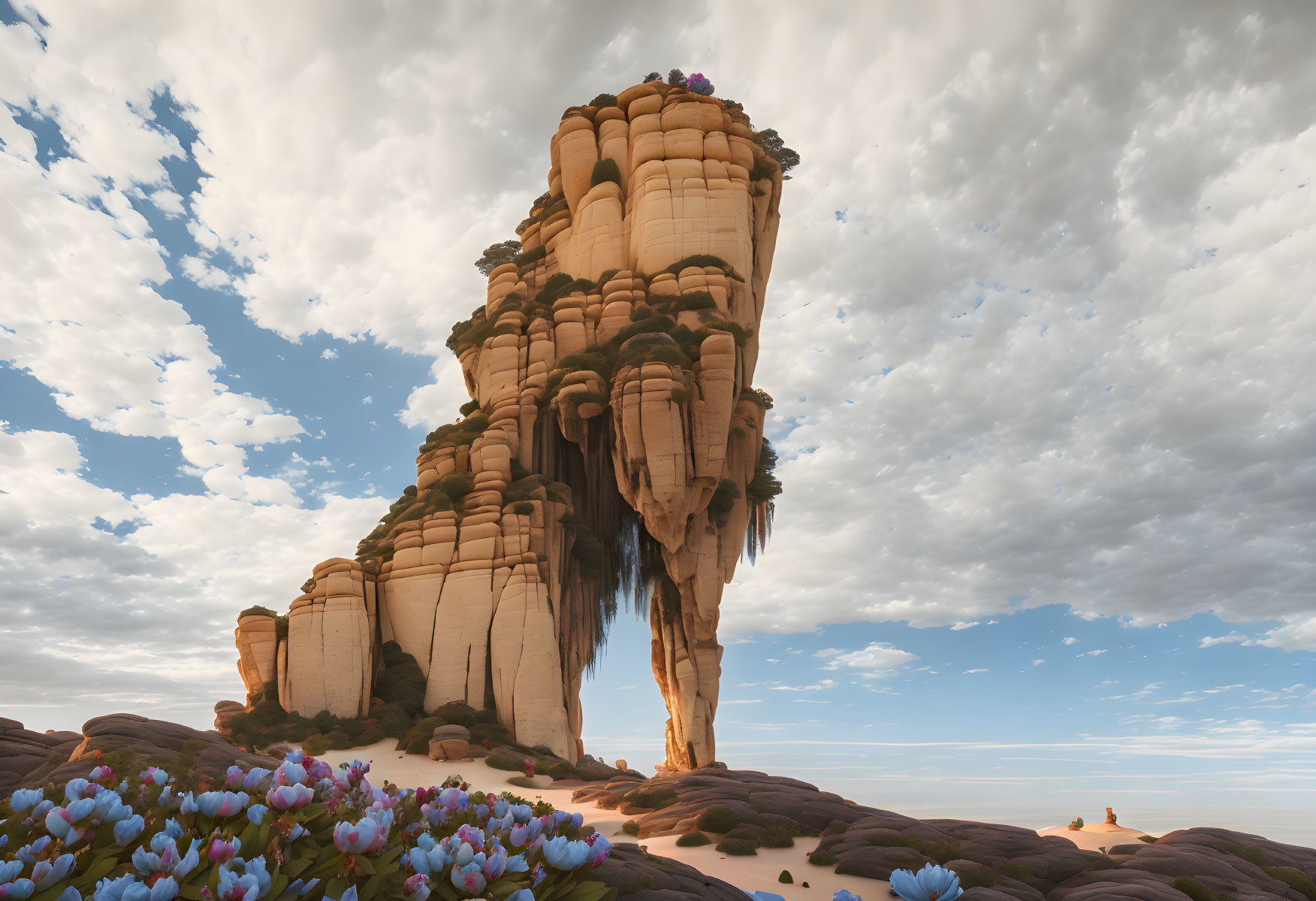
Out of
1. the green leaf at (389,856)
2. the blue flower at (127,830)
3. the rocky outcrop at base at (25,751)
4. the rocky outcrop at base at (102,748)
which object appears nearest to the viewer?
the blue flower at (127,830)

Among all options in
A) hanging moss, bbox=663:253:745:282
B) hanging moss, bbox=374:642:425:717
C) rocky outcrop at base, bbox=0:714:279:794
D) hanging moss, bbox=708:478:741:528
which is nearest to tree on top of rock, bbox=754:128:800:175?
hanging moss, bbox=663:253:745:282

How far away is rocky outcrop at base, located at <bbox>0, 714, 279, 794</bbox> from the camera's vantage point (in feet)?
25.5

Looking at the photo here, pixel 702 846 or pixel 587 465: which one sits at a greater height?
pixel 587 465

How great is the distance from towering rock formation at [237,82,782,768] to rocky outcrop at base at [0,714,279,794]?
1720 cm

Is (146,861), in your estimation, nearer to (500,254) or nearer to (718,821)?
(718,821)

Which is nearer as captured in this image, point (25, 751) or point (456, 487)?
point (25, 751)

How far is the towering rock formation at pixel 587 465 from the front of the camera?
26812mm

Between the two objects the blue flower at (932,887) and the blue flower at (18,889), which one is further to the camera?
the blue flower at (932,887)

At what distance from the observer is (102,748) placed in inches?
320

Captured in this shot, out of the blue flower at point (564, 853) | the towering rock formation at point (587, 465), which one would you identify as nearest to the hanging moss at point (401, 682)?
the towering rock formation at point (587, 465)

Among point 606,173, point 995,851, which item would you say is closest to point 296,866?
point 995,851

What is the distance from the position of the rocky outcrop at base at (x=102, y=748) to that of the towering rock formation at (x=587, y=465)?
1720 centimetres

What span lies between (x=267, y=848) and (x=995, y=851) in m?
10.4

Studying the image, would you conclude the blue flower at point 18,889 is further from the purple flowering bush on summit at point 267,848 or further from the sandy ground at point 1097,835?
the sandy ground at point 1097,835
